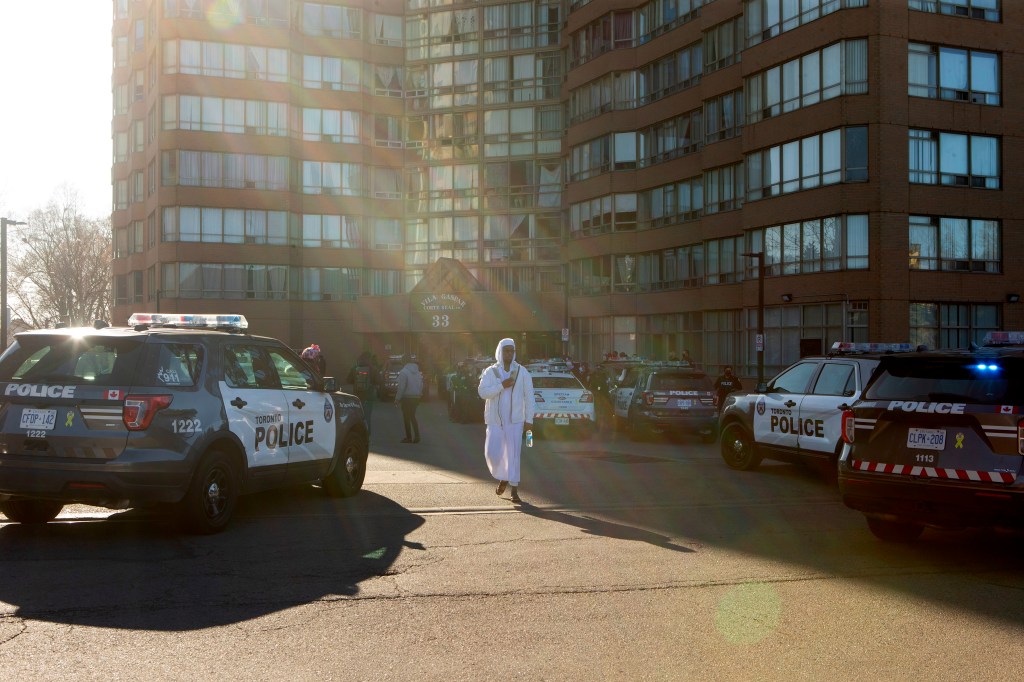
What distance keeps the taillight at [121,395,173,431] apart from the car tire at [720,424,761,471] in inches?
355

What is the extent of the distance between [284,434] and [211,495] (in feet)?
4.23

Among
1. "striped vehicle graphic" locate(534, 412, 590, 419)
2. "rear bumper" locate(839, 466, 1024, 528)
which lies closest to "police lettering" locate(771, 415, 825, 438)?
"rear bumper" locate(839, 466, 1024, 528)

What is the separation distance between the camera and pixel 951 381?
829 cm

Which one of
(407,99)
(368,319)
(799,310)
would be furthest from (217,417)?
(407,99)

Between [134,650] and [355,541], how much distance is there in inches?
136

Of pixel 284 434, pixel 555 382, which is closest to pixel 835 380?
pixel 284 434

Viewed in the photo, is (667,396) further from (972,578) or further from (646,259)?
(646,259)

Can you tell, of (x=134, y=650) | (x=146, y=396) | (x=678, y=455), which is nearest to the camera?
(x=134, y=650)

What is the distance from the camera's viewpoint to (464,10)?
210 feet

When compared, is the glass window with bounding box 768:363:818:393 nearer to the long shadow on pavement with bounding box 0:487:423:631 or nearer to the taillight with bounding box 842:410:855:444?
the taillight with bounding box 842:410:855:444

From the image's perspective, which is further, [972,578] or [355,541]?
[355,541]

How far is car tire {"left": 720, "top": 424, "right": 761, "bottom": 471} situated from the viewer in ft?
50.0

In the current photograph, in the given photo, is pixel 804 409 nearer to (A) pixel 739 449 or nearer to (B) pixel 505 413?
(A) pixel 739 449

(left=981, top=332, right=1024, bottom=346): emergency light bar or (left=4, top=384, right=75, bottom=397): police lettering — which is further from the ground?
(left=981, top=332, right=1024, bottom=346): emergency light bar
